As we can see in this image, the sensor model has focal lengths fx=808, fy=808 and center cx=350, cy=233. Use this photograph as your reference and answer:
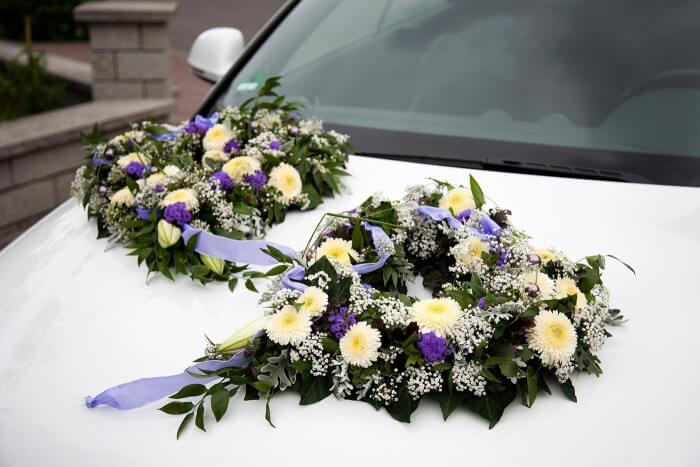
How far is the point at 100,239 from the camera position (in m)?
1.97

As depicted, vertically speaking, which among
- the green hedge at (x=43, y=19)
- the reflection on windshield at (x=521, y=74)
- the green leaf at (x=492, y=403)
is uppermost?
the reflection on windshield at (x=521, y=74)

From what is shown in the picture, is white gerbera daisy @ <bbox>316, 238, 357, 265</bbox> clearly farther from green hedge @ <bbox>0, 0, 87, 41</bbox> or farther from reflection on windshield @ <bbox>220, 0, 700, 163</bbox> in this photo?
green hedge @ <bbox>0, 0, 87, 41</bbox>

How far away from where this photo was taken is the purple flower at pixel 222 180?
6.38 ft

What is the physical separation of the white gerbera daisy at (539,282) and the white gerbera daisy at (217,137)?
95 cm

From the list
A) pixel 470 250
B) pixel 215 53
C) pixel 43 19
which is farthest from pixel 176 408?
pixel 43 19

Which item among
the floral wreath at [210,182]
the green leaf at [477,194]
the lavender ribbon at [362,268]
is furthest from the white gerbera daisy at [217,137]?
the green leaf at [477,194]

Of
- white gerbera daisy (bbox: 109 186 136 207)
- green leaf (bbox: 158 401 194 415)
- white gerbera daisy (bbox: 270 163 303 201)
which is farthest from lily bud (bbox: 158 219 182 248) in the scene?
green leaf (bbox: 158 401 194 415)

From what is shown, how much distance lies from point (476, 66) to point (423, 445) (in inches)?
51.5

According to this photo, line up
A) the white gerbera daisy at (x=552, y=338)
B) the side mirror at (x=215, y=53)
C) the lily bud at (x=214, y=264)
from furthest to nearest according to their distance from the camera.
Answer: the side mirror at (x=215, y=53), the lily bud at (x=214, y=264), the white gerbera daisy at (x=552, y=338)

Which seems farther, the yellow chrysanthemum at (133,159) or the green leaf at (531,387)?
the yellow chrysanthemum at (133,159)

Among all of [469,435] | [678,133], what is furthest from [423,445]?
[678,133]

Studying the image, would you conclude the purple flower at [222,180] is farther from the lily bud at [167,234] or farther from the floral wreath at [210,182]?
the lily bud at [167,234]

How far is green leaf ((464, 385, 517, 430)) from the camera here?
1.33m

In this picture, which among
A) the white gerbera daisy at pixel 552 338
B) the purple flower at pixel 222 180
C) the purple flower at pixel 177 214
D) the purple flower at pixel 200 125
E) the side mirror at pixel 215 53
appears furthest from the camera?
the side mirror at pixel 215 53
